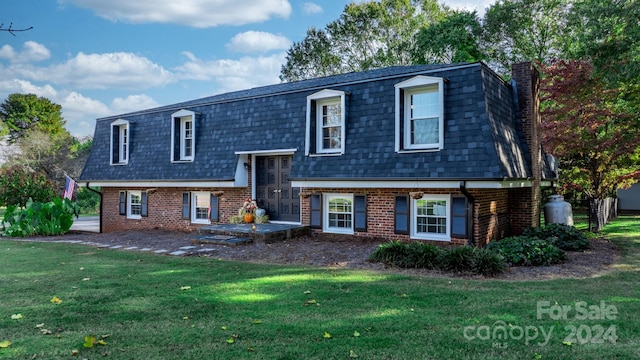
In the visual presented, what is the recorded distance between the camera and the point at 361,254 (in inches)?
357

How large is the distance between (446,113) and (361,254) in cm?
404

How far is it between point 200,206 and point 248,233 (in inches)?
165

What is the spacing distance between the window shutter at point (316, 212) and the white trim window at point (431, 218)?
2792 millimetres

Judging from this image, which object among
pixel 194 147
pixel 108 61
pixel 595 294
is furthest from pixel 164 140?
pixel 595 294

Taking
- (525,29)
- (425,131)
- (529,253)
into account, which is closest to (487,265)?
(529,253)

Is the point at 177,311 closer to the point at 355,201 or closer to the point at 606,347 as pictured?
the point at 606,347

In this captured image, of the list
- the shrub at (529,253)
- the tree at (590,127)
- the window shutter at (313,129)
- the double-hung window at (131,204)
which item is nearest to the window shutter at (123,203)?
the double-hung window at (131,204)

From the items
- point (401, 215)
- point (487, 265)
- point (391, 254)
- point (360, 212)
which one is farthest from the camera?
point (360, 212)

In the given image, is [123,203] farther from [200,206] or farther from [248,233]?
[248,233]

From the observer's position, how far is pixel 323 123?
38.5ft

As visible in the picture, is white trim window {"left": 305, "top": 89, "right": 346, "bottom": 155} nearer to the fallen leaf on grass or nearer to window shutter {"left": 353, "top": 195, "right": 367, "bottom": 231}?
window shutter {"left": 353, "top": 195, "right": 367, "bottom": 231}

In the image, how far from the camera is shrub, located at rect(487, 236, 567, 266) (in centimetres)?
807

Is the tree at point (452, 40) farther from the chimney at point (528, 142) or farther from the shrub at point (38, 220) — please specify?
the shrub at point (38, 220)

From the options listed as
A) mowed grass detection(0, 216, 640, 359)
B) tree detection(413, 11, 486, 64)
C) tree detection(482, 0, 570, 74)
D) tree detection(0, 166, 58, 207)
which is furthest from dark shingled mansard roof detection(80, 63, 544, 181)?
tree detection(482, 0, 570, 74)
